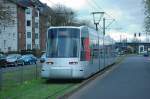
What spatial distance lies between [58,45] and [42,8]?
336ft

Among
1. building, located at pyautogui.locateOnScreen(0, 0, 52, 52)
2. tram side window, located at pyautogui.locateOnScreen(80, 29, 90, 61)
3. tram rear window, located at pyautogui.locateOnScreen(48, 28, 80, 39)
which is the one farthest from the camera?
building, located at pyautogui.locateOnScreen(0, 0, 52, 52)

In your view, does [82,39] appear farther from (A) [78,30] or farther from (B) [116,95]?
(B) [116,95]

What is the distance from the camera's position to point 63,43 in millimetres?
25812

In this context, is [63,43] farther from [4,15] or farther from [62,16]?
[62,16]

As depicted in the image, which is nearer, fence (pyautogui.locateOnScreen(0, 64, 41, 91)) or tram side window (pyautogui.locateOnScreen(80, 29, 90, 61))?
fence (pyautogui.locateOnScreen(0, 64, 41, 91))

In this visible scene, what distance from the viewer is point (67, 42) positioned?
2586cm

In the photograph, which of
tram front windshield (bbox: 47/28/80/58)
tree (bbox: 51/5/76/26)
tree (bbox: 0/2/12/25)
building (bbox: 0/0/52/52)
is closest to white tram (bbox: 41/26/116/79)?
tram front windshield (bbox: 47/28/80/58)

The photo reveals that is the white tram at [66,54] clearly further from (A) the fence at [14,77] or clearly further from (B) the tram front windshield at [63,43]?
(A) the fence at [14,77]

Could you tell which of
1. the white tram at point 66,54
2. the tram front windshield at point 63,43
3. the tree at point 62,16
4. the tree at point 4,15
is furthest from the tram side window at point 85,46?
the tree at point 62,16

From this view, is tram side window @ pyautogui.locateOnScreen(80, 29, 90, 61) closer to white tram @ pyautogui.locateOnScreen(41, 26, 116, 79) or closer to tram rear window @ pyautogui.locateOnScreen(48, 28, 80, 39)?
white tram @ pyautogui.locateOnScreen(41, 26, 116, 79)

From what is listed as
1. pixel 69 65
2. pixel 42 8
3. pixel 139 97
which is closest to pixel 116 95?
pixel 139 97

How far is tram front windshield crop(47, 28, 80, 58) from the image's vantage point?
25547 millimetres

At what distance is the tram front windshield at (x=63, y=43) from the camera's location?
83.8 ft

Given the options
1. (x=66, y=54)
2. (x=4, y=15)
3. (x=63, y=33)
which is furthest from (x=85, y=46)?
(x=4, y=15)
